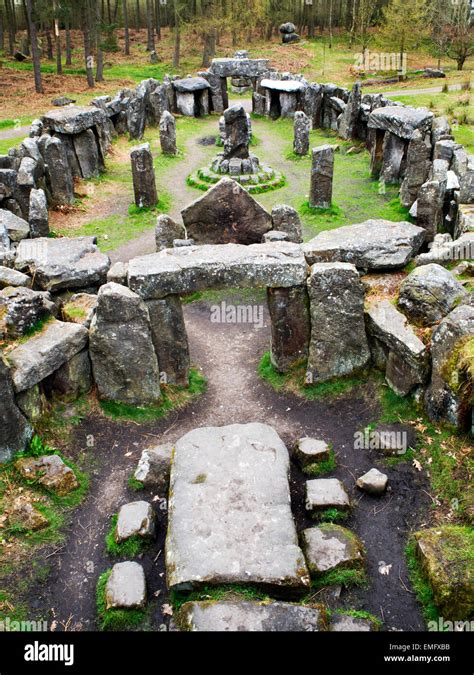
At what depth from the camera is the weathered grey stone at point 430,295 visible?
365 inches

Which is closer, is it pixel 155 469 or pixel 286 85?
pixel 155 469

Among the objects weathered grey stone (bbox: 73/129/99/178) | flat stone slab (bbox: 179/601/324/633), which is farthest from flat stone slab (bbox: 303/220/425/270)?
weathered grey stone (bbox: 73/129/99/178)

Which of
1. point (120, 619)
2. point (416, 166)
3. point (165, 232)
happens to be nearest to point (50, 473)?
point (120, 619)

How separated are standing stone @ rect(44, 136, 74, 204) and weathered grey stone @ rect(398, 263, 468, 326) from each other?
478 inches

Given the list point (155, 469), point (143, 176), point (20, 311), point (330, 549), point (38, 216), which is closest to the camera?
point (330, 549)

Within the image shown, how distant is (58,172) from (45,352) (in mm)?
10625

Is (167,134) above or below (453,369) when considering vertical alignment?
above

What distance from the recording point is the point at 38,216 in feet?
49.7

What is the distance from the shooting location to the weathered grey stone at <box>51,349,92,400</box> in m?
9.55

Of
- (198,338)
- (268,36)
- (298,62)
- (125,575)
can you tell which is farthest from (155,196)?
(268,36)

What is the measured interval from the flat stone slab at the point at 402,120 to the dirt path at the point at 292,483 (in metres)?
9.87

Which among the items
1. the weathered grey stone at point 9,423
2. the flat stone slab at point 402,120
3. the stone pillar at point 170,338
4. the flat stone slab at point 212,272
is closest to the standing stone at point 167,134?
the flat stone slab at point 402,120

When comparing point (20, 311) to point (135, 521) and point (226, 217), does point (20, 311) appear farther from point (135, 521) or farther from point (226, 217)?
point (226, 217)

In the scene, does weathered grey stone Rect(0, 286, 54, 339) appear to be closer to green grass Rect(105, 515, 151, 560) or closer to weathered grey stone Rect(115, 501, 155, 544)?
weathered grey stone Rect(115, 501, 155, 544)
